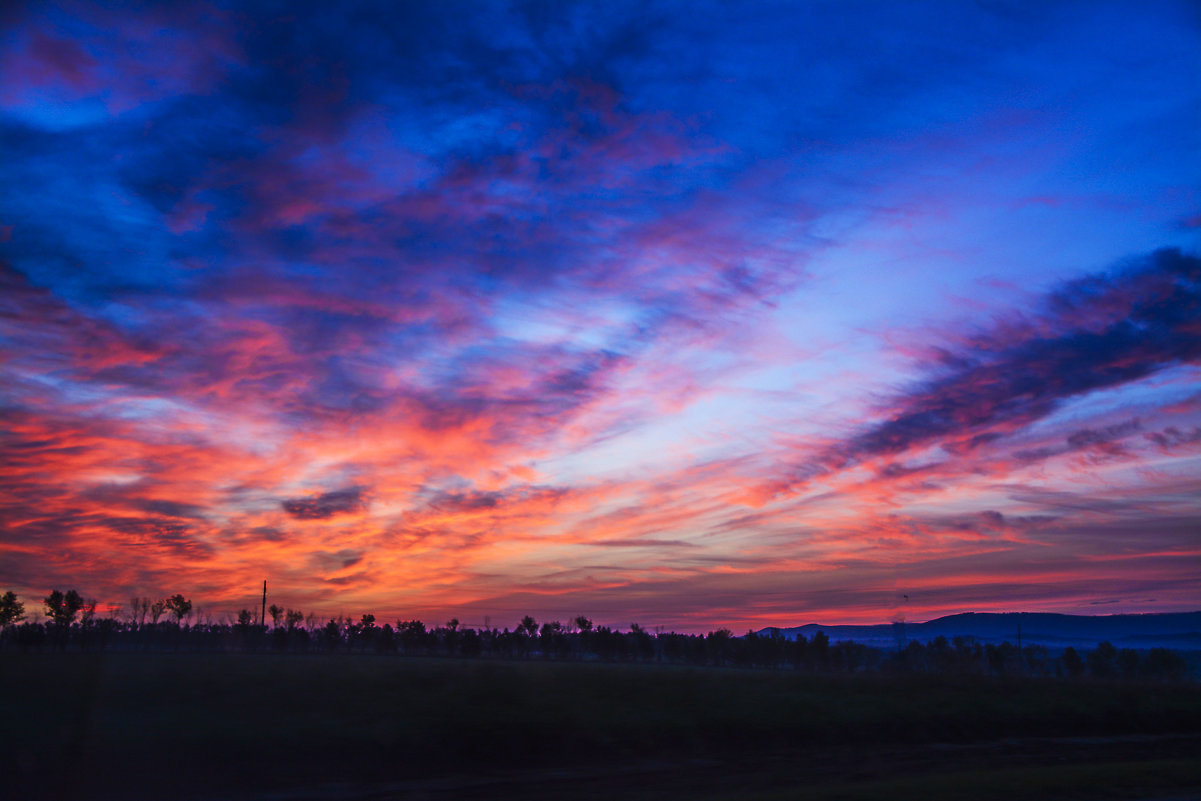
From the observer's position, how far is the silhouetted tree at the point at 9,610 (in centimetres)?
12731

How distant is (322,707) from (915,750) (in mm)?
21485

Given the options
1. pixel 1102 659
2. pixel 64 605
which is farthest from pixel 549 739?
pixel 1102 659

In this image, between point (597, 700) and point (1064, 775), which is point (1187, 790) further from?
point (597, 700)

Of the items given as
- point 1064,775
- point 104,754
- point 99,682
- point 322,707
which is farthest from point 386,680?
point 1064,775

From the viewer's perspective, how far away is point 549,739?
77.9 ft

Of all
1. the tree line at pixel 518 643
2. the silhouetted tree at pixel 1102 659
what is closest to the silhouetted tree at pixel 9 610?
the tree line at pixel 518 643

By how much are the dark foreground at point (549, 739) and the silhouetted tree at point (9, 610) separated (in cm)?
12134

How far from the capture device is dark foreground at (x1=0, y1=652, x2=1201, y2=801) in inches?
707

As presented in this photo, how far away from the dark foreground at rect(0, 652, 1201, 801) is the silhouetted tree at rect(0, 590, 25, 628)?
121337 mm

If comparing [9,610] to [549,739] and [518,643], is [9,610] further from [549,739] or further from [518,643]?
[549,739]

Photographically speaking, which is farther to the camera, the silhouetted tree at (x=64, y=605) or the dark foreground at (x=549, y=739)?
the silhouetted tree at (x=64, y=605)

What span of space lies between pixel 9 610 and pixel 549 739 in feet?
491

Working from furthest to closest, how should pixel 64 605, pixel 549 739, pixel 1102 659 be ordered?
1. pixel 1102 659
2. pixel 64 605
3. pixel 549 739

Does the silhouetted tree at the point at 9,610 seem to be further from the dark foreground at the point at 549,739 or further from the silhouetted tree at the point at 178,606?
the dark foreground at the point at 549,739
